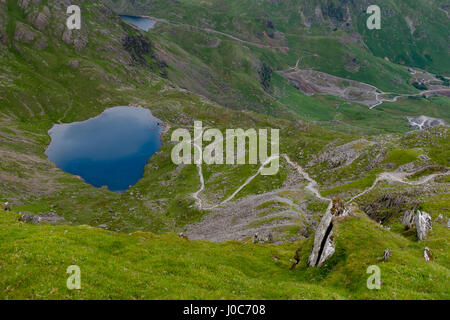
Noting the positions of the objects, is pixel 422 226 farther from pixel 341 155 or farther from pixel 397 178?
pixel 341 155

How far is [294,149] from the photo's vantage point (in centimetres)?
15738

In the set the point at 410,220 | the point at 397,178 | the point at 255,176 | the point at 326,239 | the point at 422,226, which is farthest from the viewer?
the point at 255,176

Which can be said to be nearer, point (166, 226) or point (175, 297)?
point (175, 297)

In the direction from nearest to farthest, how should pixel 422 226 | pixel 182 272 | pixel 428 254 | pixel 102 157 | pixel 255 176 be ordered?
pixel 182 272
pixel 428 254
pixel 422 226
pixel 255 176
pixel 102 157

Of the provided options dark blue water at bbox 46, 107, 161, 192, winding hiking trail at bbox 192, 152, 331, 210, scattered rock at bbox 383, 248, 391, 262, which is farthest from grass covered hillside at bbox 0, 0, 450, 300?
dark blue water at bbox 46, 107, 161, 192

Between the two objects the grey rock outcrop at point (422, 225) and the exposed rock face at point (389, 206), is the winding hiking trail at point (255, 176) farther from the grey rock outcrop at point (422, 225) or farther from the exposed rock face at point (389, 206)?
the grey rock outcrop at point (422, 225)

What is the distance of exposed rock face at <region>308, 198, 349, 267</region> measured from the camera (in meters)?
31.9

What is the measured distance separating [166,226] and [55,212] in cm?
4821

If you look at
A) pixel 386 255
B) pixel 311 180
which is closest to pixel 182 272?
pixel 386 255

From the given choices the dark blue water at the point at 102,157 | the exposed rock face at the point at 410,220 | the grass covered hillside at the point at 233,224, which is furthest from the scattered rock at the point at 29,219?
the dark blue water at the point at 102,157

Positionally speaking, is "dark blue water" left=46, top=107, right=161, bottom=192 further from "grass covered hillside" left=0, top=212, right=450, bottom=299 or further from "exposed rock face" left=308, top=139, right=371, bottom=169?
"grass covered hillside" left=0, top=212, right=450, bottom=299

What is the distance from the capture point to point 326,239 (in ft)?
112
